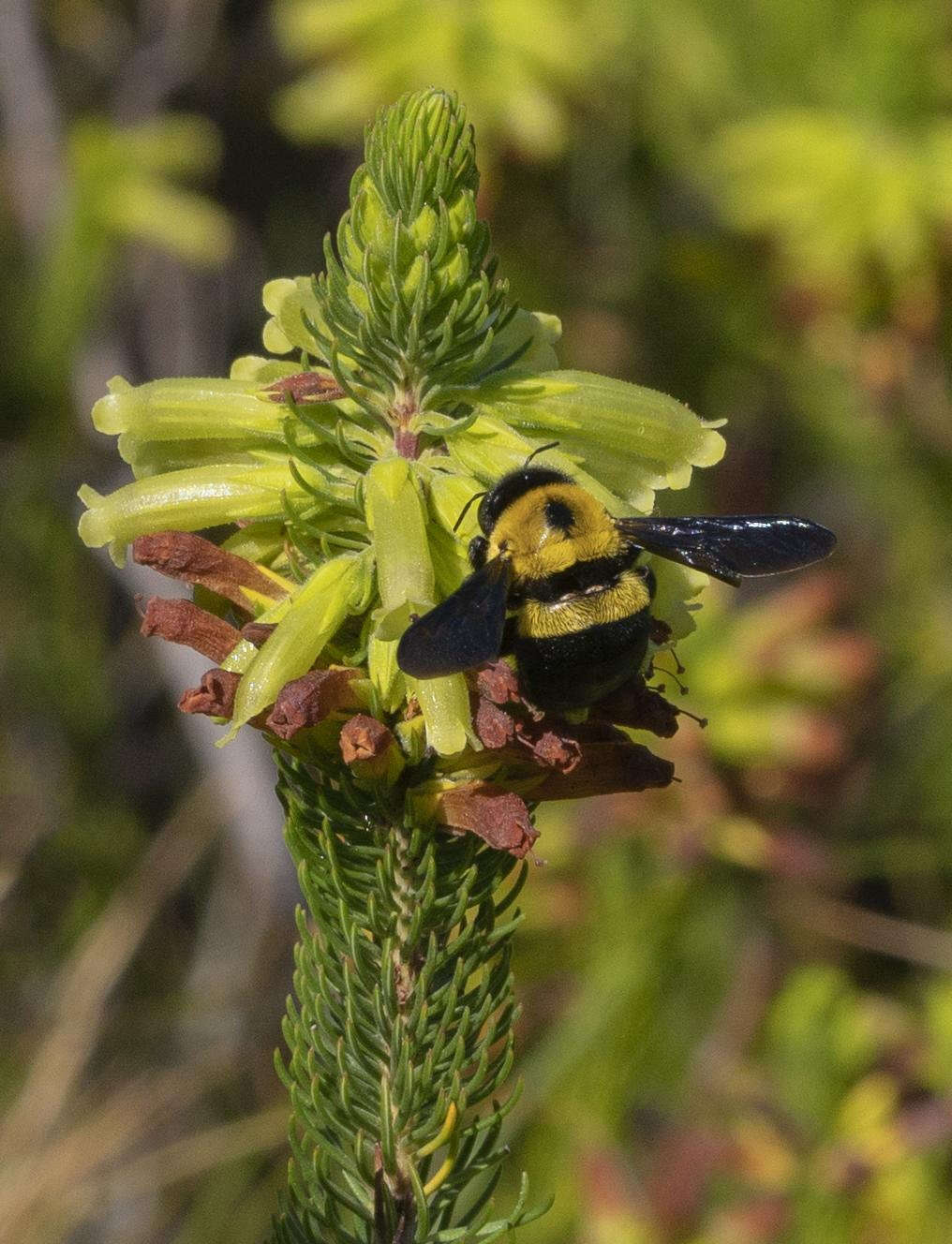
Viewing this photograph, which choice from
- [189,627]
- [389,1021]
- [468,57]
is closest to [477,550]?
[189,627]

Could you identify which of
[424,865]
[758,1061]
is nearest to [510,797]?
[424,865]

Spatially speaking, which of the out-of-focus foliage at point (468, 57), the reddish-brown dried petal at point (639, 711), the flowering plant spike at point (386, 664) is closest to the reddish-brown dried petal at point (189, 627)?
the flowering plant spike at point (386, 664)

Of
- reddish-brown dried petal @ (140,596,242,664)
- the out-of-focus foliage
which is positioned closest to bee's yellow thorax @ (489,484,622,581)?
reddish-brown dried petal @ (140,596,242,664)

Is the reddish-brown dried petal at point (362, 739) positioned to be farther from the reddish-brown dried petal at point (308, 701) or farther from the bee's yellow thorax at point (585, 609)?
the bee's yellow thorax at point (585, 609)

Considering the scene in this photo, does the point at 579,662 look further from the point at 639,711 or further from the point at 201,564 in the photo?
the point at 201,564

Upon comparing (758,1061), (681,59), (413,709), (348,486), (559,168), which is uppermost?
(681,59)

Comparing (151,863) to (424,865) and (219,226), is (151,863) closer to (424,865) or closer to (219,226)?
(219,226)
